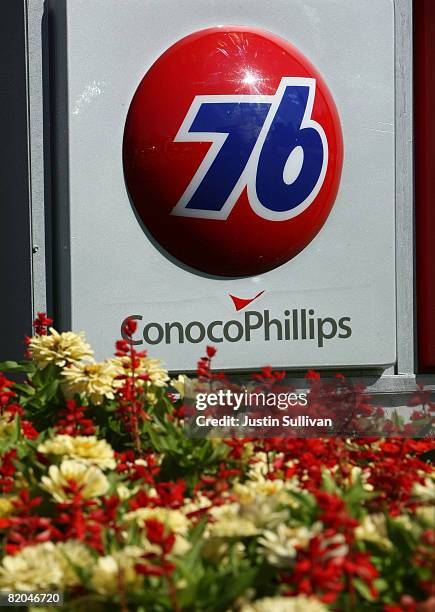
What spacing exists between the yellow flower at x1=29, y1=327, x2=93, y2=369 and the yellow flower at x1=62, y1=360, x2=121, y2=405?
0.09 meters

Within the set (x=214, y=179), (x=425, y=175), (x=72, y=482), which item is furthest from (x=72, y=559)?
(x=425, y=175)

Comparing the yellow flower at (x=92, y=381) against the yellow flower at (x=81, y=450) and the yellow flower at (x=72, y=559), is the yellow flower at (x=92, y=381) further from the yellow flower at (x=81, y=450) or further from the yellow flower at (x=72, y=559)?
the yellow flower at (x=72, y=559)

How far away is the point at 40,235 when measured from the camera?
3834 mm

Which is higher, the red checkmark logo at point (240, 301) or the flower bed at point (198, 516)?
the red checkmark logo at point (240, 301)

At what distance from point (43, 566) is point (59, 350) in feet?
3.25

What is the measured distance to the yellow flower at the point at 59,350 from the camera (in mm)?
2121

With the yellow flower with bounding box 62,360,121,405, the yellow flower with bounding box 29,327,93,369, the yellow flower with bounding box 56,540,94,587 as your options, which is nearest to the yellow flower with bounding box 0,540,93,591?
the yellow flower with bounding box 56,540,94,587

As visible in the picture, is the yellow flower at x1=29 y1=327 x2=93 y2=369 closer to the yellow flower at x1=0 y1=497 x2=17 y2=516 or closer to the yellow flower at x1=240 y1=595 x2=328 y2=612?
the yellow flower at x1=0 y1=497 x2=17 y2=516

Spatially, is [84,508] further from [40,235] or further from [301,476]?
[40,235]

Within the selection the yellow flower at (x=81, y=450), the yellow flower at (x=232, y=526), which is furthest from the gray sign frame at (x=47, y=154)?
the yellow flower at (x=232, y=526)

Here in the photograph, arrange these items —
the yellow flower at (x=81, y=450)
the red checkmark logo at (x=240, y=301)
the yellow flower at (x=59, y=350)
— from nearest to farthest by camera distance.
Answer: the yellow flower at (x=81, y=450)
the yellow flower at (x=59, y=350)
the red checkmark logo at (x=240, y=301)

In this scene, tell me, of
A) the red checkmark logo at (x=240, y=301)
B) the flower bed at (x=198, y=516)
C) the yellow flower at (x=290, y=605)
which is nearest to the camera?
the yellow flower at (x=290, y=605)

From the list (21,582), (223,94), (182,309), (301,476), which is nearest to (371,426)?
(301,476)

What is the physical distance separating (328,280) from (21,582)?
2960 mm
